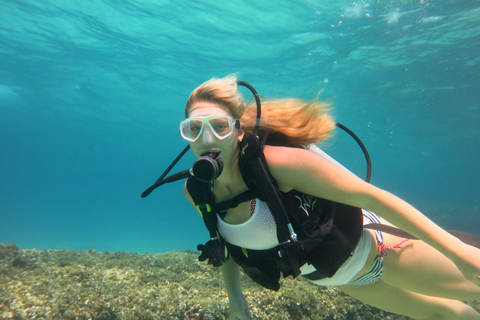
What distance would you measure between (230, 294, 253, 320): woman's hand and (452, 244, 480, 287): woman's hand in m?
1.97

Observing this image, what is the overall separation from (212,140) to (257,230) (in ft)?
2.72

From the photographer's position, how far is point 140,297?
4.88 meters

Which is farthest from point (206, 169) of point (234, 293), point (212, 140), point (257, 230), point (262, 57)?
point (262, 57)

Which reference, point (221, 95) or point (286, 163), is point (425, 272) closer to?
point (286, 163)

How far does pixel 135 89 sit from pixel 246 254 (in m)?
30.6

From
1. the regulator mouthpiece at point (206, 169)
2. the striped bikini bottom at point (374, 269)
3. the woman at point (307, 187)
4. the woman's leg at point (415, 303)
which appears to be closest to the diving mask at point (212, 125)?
the woman at point (307, 187)

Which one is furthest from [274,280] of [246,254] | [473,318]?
[473,318]

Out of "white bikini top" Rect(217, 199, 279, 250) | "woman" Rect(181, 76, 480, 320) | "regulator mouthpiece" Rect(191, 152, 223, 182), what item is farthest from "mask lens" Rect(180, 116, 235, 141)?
"white bikini top" Rect(217, 199, 279, 250)

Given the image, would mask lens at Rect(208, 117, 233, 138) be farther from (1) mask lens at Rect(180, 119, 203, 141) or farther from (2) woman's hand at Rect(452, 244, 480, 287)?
(2) woman's hand at Rect(452, 244, 480, 287)

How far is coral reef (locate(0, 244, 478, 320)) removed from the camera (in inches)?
172

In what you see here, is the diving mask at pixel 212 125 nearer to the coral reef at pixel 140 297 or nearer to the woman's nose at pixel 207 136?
the woman's nose at pixel 207 136

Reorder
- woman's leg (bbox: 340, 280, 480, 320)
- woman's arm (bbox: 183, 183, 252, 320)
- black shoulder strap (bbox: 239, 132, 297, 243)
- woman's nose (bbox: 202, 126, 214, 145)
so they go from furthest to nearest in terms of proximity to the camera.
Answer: woman's arm (bbox: 183, 183, 252, 320)
woman's leg (bbox: 340, 280, 480, 320)
woman's nose (bbox: 202, 126, 214, 145)
black shoulder strap (bbox: 239, 132, 297, 243)

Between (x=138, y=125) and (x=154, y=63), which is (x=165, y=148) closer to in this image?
(x=138, y=125)

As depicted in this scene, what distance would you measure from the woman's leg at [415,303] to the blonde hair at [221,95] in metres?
2.24
